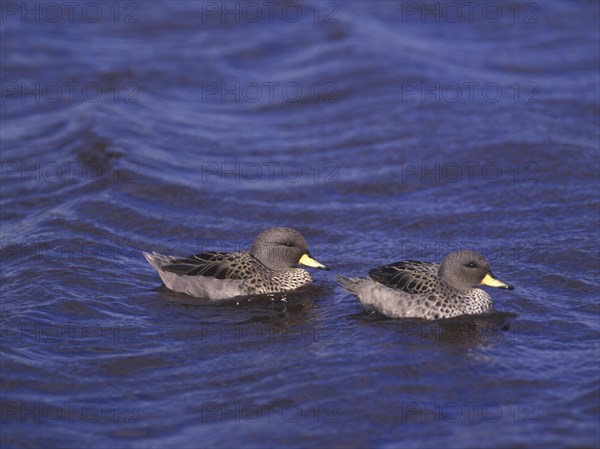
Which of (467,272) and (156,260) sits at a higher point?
(467,272)

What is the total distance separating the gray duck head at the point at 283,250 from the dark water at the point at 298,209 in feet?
1.25

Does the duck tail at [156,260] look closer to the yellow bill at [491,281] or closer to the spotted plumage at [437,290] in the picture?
the spotted plumage at [437,290]

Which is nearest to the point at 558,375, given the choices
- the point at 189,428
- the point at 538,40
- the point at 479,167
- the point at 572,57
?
the point at 189,428

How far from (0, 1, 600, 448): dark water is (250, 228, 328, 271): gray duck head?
0.38m

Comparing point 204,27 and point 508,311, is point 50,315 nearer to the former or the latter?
point 508,311

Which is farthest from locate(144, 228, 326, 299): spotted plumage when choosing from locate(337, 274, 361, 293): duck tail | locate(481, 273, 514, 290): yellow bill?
locate(481, 273, 514, 290): yellow bill

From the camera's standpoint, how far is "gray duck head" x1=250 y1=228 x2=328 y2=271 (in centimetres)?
1074

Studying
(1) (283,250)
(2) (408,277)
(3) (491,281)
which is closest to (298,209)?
(1) (283,250)

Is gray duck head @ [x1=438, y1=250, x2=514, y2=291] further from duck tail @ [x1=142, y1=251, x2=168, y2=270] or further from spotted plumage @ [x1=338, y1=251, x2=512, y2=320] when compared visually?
duck tail @ [x1=142, y1=251, x2=168, y2=270]

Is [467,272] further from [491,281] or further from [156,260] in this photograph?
[156,260]

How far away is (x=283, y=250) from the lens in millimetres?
10766

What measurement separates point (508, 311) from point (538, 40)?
450 inches

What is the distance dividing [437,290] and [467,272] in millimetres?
324

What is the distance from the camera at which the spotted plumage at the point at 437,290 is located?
9.78 meters
